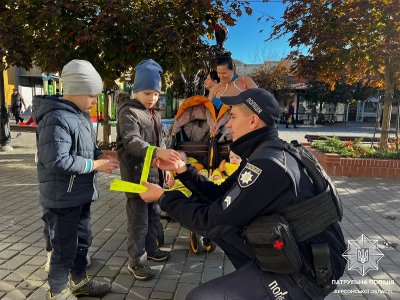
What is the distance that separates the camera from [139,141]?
268 cm

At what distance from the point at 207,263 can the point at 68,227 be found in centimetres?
158

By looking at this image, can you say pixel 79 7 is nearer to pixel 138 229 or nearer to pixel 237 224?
pixel 138 229

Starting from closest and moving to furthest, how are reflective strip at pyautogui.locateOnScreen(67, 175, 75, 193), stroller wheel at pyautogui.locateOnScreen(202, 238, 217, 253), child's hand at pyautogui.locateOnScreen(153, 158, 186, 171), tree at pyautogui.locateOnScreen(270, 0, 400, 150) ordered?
child's hand at pyautogui.locateOnScreen(153, 158, 186, 171), reflective strip at pyautogui.locateOnScreen(67, 175, 75, 193), stroller wheel at pyautogui.locateOnScreen(202, 238, 217, 253), tree at pyautogui.locateOnScreen(270, 0, 400, 150)

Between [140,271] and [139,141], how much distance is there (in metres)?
1.23

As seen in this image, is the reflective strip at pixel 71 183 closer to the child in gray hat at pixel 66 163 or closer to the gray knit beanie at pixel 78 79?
the child in gray hat at pixel 66 163

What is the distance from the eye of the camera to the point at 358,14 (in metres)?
6.25

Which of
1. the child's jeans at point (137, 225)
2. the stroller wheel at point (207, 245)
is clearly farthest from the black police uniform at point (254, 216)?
the stroller wheel at point (207, 245)

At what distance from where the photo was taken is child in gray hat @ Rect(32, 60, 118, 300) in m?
2.27

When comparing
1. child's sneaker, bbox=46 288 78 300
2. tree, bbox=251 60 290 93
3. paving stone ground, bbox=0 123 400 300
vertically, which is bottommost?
paving stone ground, bbox=0 123 400 300

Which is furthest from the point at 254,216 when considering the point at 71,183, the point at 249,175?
the point at 71,183

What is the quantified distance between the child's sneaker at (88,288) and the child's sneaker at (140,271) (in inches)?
11.9

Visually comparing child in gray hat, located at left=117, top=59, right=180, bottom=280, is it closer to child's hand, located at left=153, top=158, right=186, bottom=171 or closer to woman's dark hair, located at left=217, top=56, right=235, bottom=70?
child's hand, located at left=153, top=158, right=186, bottom=171

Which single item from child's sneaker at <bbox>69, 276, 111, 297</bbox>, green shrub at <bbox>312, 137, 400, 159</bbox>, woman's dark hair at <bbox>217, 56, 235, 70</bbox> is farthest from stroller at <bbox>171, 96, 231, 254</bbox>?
green shrub at <bbox>312, 137, 400, 159</bbox>

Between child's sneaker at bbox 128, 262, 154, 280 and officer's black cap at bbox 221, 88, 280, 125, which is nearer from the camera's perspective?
officer's black cap at bbox 221, 88, 280, 125
